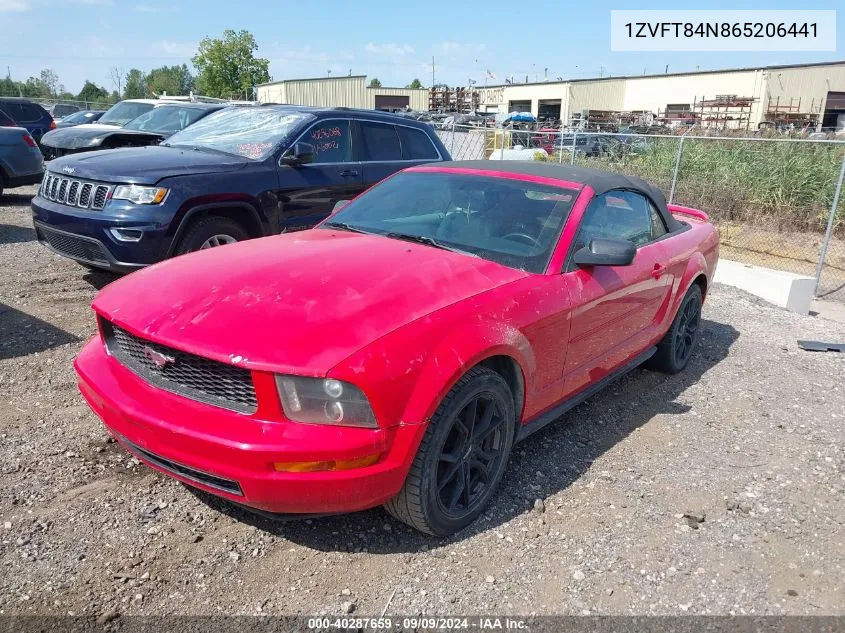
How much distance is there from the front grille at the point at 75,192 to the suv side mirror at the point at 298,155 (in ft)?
5.16

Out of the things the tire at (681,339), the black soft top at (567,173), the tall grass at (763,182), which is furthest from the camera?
the tall grass at (763,182)

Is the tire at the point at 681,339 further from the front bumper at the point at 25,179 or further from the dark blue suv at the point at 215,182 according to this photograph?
the front bumper at the point at 25,179

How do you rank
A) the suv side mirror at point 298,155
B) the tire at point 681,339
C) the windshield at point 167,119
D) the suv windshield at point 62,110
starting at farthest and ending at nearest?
the suv windshield at point 62,110 → the windshield at point 167,119 → the suv side mirror at point 298,155 → the tire at point 681,339

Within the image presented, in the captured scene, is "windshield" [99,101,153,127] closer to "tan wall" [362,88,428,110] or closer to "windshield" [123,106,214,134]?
"windshield" [123,106,214,134]

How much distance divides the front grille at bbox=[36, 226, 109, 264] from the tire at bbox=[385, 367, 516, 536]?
3.61 meters

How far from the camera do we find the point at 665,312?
4.53 meters

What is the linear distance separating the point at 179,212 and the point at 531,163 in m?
2.83

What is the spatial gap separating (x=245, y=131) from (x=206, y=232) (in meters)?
1.51

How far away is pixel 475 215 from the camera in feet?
12.1

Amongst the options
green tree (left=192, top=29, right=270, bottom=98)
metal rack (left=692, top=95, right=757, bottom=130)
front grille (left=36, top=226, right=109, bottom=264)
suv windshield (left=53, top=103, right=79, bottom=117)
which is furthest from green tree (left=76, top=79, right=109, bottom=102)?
front grille (left=36, top=226, right=109, bottom=264)

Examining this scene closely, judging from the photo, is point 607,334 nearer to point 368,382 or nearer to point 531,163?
point 531,163

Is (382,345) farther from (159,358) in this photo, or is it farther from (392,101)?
(392,101)

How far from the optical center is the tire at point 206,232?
17.4 ft

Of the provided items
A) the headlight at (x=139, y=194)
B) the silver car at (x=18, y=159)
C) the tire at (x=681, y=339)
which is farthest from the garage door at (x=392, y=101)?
the tire at (x=681, y=339)
